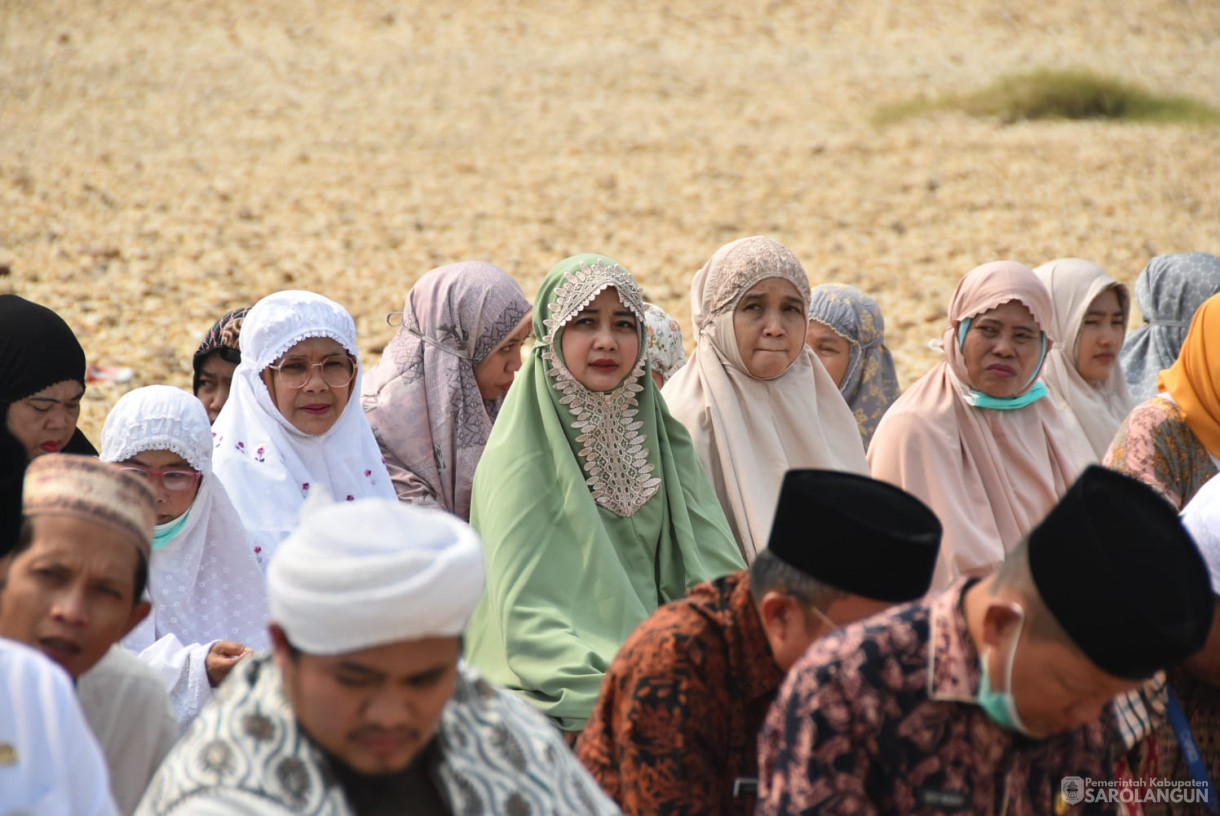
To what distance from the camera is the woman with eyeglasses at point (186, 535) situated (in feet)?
11.9

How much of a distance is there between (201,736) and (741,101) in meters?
19.6

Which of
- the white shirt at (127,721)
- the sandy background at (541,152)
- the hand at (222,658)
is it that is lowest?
the hand at (222,658)

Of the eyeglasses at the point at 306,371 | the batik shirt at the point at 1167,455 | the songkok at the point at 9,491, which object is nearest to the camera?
the songkok at the point at 9,491

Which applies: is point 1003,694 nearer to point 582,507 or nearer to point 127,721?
point 127,721

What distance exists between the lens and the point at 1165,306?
6.07 metres

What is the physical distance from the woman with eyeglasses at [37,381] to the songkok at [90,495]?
1586 millimetres

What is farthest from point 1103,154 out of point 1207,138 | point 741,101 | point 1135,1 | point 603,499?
point 603,499

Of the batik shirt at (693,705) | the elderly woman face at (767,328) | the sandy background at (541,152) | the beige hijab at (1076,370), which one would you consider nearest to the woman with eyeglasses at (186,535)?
the batik shirt at (693,705)

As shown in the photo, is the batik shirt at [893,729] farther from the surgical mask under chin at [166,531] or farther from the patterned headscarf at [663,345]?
the patterned headscarf at [663,345]

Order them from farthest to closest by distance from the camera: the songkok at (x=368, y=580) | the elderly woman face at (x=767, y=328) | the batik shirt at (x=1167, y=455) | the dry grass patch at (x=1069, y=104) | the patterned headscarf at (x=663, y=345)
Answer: the dry grass patch at (x=1069, y=104) → the patterned headscarf at (x=663, y=345) → the elderly woman face at (x=767, y=328) → the batik shirt at (x=1167, y=455) → the songkok at (x=368, y=580)

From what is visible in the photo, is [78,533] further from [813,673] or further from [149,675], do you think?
[813,673]

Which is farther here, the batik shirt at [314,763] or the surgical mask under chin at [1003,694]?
the surgical mask under chin at [1003,694]

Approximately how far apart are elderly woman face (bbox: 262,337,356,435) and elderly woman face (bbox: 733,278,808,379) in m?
1.40

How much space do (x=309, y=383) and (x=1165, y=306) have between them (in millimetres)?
3956
